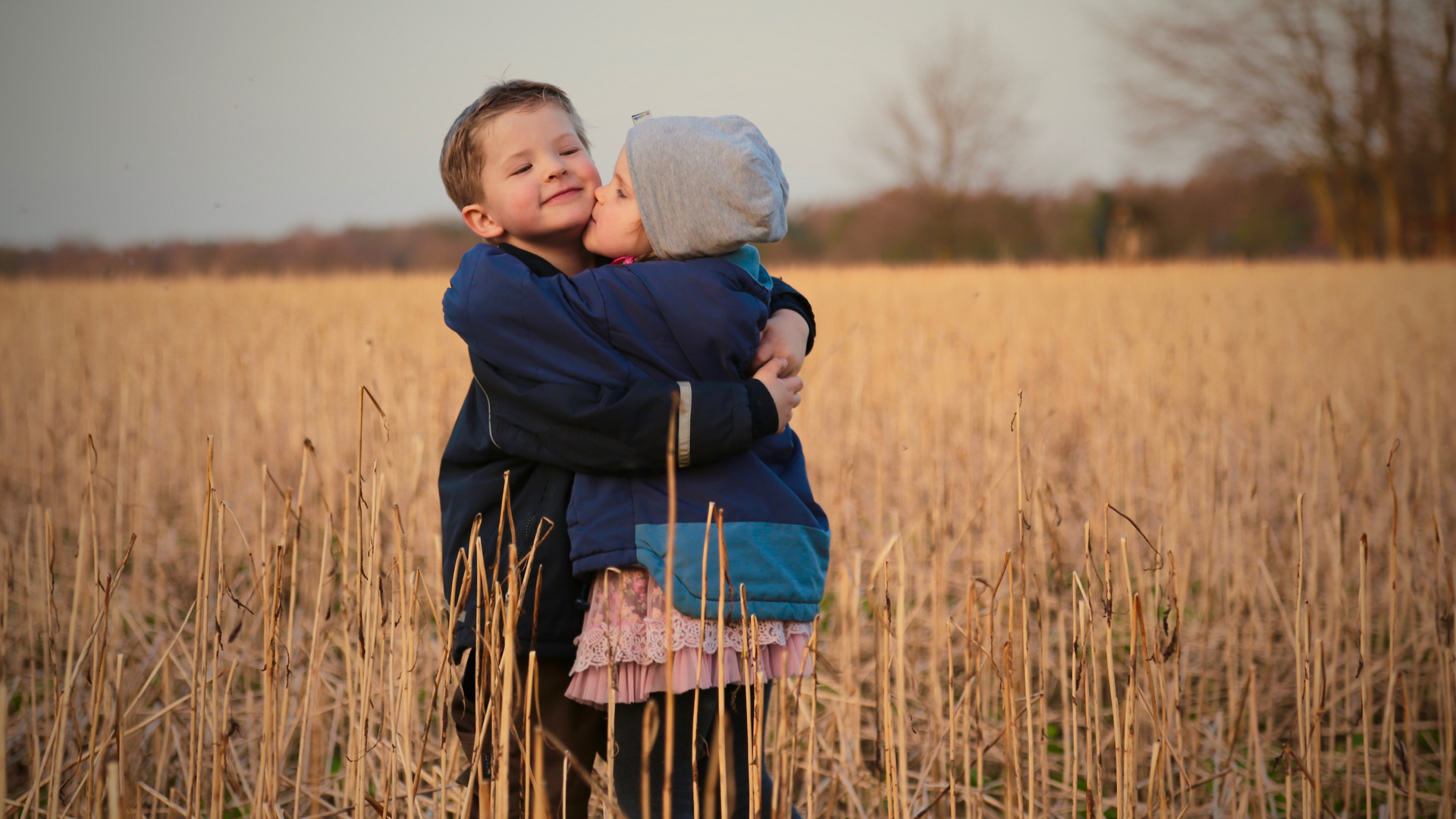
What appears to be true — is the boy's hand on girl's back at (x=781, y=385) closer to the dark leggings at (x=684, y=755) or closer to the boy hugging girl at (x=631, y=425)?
the boy hugging girl at (x=631, y=425)

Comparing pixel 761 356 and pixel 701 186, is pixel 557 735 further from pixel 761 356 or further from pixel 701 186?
pixel 701 186

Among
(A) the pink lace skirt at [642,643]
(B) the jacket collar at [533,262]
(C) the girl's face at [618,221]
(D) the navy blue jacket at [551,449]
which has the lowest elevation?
(A) the pink lace skirt at [642,643]

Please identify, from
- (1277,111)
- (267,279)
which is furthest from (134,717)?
(1277,111)

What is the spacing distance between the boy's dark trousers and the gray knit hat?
0.62 m

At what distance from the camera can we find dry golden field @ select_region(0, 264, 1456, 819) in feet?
4.80

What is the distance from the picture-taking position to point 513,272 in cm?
117

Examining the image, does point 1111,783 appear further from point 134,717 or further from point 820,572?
point 134,717

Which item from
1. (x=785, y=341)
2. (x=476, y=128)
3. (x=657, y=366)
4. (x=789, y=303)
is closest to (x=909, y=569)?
(x=789, y=303)

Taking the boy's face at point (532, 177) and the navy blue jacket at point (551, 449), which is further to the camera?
the boy's face at point (532, 177)

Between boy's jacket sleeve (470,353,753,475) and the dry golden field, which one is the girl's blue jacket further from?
the dry golden field

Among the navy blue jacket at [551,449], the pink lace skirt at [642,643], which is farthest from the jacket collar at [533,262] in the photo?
the pink lace skirt at [642,643]

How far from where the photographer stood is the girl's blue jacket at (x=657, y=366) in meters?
1.17

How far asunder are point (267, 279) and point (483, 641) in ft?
43.4

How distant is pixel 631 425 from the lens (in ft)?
3.74
